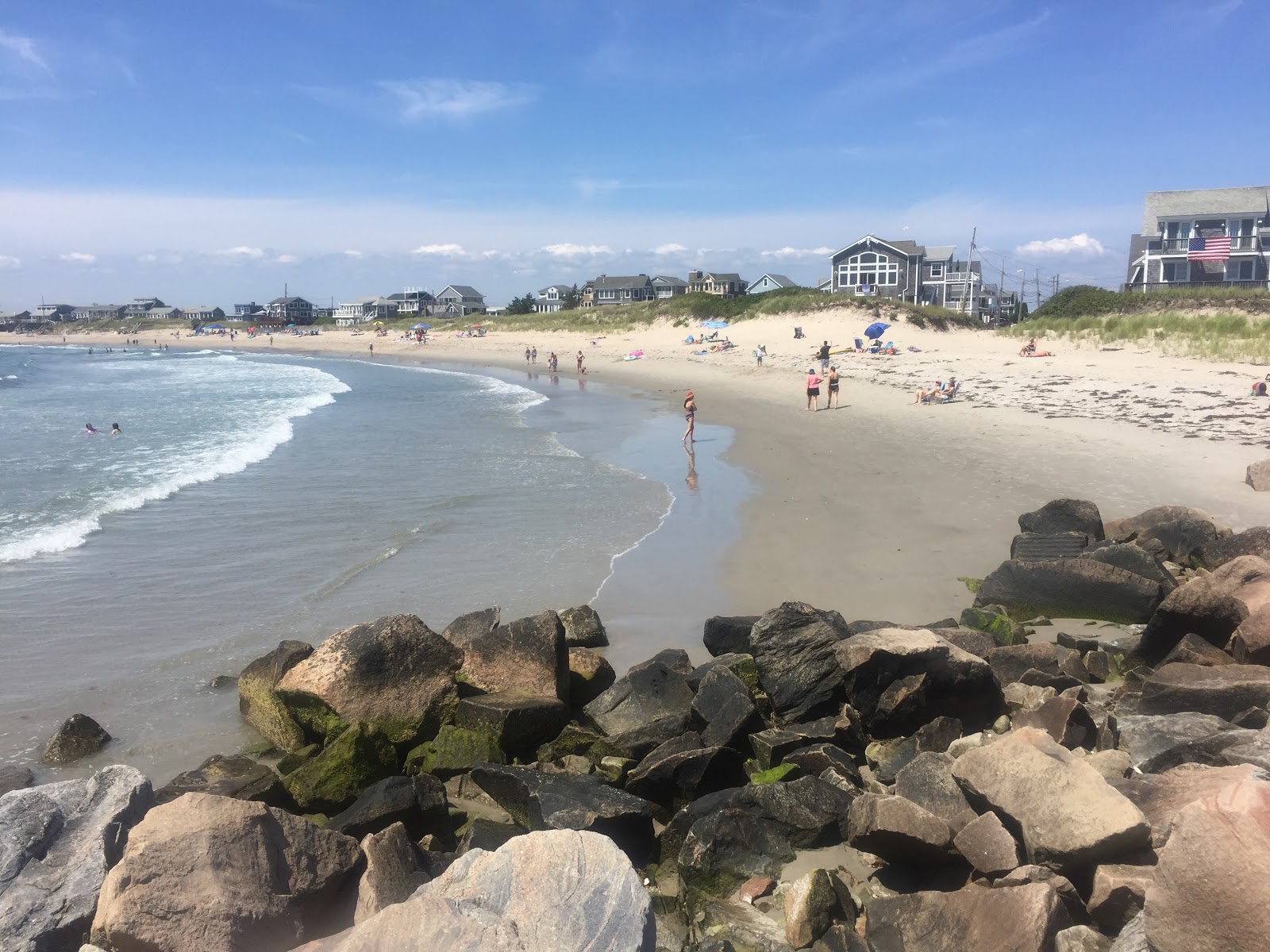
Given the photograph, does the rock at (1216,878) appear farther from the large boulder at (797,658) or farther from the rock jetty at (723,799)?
the large boulder at (797,658)

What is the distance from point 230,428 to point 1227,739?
94.0 ft

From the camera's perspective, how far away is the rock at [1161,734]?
529cm

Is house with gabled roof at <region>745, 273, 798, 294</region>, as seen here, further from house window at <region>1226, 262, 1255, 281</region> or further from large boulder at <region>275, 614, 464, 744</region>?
large boulder at <region>275, 614, 464, 744</region>

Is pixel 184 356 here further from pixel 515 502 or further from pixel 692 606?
pixel 692 606

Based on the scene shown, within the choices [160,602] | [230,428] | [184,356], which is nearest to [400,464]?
[160,602]

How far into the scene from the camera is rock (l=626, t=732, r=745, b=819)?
5.88m

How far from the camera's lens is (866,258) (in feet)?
244

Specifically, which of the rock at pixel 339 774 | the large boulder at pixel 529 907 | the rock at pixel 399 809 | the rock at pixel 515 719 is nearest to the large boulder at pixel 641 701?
the rock at pixel 515 719

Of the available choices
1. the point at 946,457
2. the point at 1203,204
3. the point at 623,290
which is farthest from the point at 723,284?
the point at 946,457

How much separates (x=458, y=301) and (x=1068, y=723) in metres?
131

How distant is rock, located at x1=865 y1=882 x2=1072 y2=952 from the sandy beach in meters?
5.29

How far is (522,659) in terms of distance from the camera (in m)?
7.32

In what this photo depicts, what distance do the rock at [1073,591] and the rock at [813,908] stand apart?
17.4ft

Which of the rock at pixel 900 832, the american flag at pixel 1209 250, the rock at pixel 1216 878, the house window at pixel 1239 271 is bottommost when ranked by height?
the rock at pixel 900 832
